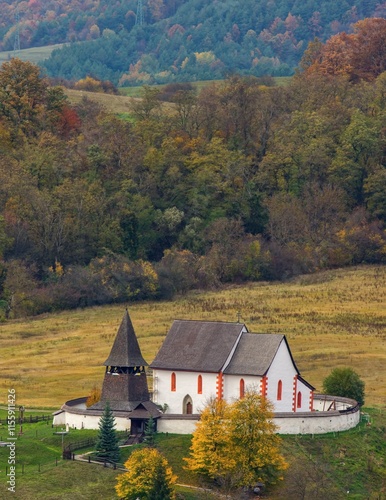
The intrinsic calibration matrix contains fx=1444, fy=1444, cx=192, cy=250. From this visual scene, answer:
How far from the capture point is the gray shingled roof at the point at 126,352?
86.5 metres

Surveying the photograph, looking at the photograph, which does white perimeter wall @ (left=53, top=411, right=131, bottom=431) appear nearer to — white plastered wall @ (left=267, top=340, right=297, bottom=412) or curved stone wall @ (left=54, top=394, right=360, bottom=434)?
curved stone wall @ (left=54, top=394, right=360, bottom=434)

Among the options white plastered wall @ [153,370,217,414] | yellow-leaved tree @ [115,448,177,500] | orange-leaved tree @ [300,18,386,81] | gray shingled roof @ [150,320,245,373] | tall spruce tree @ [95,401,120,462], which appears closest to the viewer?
yellow-leaved tree @ [115,448,177,500]

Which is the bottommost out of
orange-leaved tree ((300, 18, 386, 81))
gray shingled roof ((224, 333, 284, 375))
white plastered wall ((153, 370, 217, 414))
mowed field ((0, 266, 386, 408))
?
mowed field ((0, 266, 386, 408))

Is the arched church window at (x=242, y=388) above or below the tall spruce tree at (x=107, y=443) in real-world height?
above

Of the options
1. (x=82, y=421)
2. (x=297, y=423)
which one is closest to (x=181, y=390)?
(x=82, y=421)

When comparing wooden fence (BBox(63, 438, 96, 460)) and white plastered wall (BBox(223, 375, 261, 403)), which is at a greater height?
white plastered wall (BBox(223, 375, 261, 403))

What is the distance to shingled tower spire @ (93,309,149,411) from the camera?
8612 cm

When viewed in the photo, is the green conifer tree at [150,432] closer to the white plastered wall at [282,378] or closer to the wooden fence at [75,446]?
the wooden fence at [75,446]

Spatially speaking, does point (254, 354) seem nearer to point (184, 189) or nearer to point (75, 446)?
point (75, 446)

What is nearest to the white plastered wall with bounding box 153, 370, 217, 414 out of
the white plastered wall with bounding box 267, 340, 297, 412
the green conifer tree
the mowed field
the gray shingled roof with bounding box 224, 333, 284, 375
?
the gray shingled roof with bounding box 224, 333, 284, 375

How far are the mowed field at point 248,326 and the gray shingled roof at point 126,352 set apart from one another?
374 inches

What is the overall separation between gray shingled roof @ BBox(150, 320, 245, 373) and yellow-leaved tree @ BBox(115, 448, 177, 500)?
13.5m

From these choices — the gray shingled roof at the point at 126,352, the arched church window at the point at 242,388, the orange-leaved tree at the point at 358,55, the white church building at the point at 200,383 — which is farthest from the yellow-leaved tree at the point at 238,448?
the orange-leaved tree at the point at 358,55

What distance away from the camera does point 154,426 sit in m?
83.8
